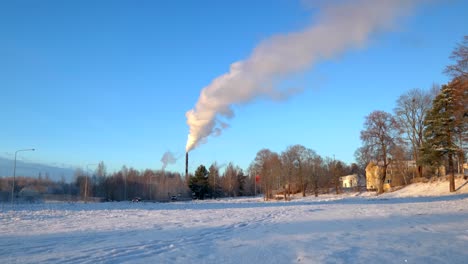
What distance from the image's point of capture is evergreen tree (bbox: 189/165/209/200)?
8725 centimetres

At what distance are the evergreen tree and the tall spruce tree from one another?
5533cm

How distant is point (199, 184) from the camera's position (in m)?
87.1

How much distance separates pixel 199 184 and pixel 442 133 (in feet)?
191

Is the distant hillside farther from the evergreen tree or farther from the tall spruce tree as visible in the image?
the evergreen tree

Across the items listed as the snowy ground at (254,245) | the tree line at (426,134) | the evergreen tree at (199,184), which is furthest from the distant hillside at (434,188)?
the evergreen tree at (199,184)

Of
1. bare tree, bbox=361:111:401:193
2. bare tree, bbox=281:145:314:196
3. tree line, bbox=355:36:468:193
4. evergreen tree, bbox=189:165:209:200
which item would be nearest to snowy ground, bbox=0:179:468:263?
tree line, bbox=355:36:468:193

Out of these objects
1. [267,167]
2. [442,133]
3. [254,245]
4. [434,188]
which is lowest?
[254,245]

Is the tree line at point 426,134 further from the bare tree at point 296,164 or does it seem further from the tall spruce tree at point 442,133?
the bare tree at point 296,164

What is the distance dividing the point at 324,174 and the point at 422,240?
68.2 metres

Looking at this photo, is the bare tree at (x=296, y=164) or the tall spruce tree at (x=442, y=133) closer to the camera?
the tall spruce tree at (x=442, y=133)

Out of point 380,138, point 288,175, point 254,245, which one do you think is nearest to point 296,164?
point 288,175

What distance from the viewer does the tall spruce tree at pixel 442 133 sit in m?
38.7

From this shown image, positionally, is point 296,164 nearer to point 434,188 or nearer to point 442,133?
point 434,188

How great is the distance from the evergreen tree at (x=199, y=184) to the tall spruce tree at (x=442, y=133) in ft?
182
